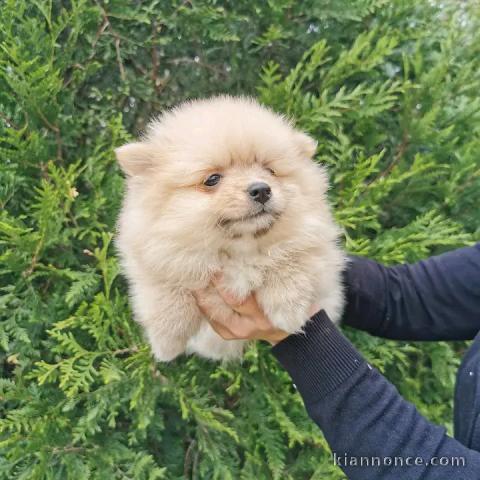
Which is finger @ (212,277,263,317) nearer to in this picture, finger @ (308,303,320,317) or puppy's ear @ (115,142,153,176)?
finger @ (308,303,320,317)

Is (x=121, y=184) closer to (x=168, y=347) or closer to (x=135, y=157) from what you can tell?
(x=135, y=157)

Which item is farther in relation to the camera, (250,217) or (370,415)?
(250,217)

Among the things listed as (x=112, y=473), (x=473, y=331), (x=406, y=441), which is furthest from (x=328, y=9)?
(x=112, y=473)

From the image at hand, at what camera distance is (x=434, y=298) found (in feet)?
6.05

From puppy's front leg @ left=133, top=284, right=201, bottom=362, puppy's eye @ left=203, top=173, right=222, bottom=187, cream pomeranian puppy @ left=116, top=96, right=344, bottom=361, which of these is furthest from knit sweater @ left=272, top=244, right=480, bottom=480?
puppy's eye @ left=203, top=173, right=222, bottom=187

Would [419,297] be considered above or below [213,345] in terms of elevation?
above

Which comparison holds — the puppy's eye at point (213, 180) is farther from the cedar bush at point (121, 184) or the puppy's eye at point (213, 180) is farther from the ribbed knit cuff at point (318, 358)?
the cedar bush at point (121, 184)

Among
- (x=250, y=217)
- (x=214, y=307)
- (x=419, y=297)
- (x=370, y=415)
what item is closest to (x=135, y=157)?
(x=250, y=217)

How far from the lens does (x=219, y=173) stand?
4.69ft

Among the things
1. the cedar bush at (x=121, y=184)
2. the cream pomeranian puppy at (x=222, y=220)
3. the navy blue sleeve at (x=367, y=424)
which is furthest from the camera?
the cedar bush at (x=121, y=184)

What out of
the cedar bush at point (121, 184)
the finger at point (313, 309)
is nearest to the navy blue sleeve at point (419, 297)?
the cedar bush at point (121, 184)

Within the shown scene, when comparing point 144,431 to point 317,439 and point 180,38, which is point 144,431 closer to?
point 317,439

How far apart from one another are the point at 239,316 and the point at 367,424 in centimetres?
50

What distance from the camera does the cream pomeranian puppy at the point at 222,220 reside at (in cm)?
141
